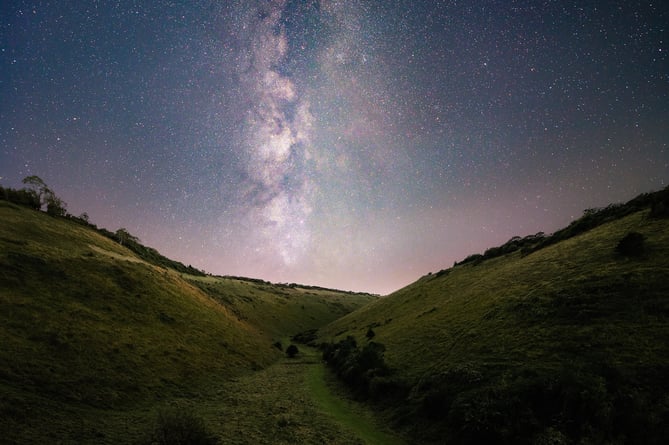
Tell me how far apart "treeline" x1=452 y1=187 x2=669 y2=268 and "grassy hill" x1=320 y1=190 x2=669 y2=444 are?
0.28 metres

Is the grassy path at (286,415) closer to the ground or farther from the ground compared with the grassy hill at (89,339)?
closer to the ground

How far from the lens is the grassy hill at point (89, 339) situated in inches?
577

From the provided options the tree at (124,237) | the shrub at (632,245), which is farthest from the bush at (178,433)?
the tree at (124,237)

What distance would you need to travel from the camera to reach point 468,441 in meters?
12.8

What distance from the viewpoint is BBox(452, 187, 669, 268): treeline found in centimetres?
2613

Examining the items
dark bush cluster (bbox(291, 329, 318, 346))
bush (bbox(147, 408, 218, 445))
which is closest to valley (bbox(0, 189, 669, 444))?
bush (bbox(147, 408, 218, 445))

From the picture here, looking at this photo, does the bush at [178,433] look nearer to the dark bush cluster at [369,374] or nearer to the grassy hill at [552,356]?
the grassy hill at [552,356]

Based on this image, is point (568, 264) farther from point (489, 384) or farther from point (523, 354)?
point (489, 384)

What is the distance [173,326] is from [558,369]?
33.9 metres

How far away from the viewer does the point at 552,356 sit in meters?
15.7

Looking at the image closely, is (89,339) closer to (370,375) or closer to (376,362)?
(370,375)

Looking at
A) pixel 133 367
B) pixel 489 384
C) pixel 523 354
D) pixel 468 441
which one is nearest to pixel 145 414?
pixel 133 367

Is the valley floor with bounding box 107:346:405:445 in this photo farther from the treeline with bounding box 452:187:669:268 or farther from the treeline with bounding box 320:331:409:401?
the treeline with bounding box 452:187:669:268

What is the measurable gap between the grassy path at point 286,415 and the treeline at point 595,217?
99.9 ft
